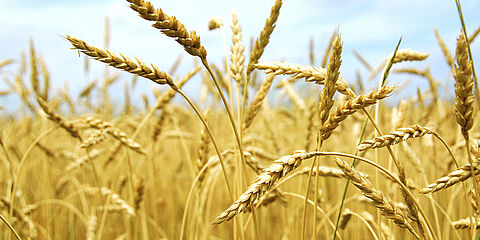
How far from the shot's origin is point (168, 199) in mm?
2502

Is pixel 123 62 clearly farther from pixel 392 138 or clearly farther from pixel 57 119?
pixel 57 119

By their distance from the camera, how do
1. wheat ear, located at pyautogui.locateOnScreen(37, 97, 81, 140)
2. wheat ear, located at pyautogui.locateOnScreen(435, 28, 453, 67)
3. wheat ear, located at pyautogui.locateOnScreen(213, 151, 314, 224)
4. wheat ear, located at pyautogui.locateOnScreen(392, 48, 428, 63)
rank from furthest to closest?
wheat ear, located at pyautogui.locateOnScreen(435, 28, 453, 67) < wheat ear, located at pyautogui.locateOnScreen(37, 97, 81, 140) < wheat ear, located at pyautogui.locateOnScreen(392, 48, 428, 63) < wheat ear, located at pyautogui.locateOnScreen(213, 151, 314, 224)

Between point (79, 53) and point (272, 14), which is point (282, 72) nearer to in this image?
point (272, 14)

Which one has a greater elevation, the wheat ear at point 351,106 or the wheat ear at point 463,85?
the wheat ear at point 463,85

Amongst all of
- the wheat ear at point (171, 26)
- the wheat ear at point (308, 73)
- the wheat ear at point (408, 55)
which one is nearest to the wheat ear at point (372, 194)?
the wheat ear at point (308, 73)

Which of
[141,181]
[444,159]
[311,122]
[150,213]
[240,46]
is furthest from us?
[150,213]

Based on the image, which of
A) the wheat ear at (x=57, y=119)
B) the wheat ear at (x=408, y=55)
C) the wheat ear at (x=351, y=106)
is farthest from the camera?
the wheat ear at (x=57, y=119)

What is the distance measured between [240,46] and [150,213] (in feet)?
6.84

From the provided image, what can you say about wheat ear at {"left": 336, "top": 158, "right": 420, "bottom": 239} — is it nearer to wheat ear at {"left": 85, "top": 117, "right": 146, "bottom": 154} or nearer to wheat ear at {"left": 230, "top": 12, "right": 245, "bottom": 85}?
wheat ear at {"left": 230, "top": 12, "right": 245, "bottom": 85}

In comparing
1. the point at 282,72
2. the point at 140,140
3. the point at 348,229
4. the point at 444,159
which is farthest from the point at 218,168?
the point at 444,159

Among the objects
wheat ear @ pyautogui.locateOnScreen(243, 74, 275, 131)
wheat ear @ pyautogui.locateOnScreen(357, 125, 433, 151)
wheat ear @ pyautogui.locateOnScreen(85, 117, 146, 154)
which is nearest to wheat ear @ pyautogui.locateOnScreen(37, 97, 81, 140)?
wheat ear @ pyautogui.locateOnScreen(85, 117, 146, 154)

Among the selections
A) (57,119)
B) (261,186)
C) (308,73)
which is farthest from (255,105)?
(57,119)

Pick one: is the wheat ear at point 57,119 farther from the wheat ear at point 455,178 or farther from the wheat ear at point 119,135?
the wheat ear at point 455,178

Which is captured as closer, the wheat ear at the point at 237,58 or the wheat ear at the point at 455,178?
the wheat ear at the point at 455,178
